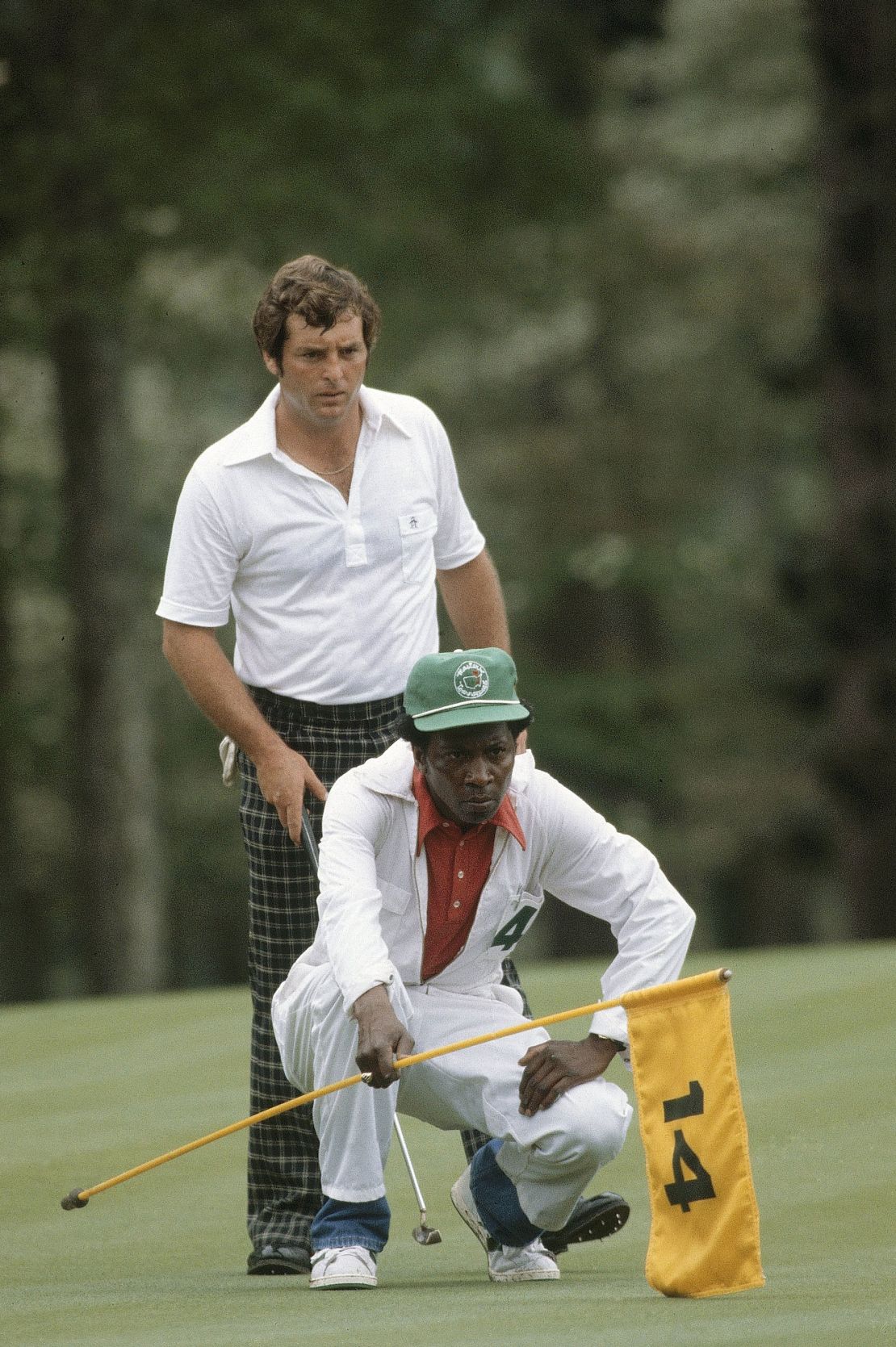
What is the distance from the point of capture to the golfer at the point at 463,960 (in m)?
4.09

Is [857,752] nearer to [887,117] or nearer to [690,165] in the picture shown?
[887,117]

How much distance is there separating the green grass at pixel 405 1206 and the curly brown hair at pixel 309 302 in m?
1.95

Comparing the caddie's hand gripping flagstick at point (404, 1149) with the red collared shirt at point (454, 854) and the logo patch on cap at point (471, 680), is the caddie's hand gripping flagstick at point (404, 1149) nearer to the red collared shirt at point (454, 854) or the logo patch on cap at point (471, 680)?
the red collared shirt at point (454, 854)

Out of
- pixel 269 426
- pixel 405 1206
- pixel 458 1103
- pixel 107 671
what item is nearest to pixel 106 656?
pixel 107 671

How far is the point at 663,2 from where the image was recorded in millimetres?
15281

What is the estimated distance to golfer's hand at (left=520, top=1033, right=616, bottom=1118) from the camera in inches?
163

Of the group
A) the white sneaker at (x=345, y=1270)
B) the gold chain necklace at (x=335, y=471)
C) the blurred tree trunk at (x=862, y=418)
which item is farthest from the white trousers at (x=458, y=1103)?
the blurred tree trunk at (x=862, y=418)

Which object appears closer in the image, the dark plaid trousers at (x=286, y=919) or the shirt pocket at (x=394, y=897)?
the shirt pocket at (x=394, y=897)

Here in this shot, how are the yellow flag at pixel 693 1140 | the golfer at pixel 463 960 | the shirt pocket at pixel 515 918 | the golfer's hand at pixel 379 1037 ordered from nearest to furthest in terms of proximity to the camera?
the yellow flag at pixel 693 1140
the golfer's hand at pixel 379 1037
the golfer at pixel 463 960
the shirt pocket at pixel 515 918

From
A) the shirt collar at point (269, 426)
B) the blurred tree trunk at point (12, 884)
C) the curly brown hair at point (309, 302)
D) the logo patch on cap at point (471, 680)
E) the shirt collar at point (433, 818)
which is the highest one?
the curly brown hair at point (309, 302)

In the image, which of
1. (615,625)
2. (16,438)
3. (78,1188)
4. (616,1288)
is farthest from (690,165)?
(616,1288)

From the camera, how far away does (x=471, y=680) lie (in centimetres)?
410

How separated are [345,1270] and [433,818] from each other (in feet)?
2.92

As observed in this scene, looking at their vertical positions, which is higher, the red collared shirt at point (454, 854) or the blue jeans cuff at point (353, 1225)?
the red collared shirt at point (454, 854)
